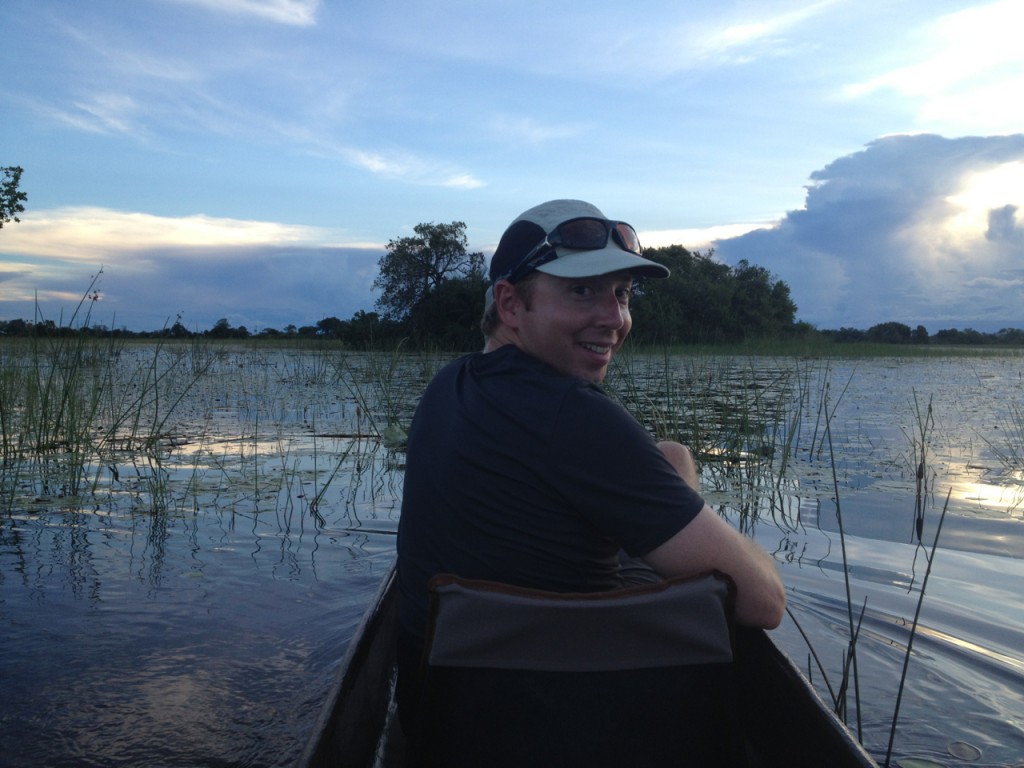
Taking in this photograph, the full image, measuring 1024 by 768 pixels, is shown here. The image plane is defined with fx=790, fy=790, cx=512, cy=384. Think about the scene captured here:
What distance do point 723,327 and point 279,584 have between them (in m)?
23.9

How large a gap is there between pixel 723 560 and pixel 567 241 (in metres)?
0.76

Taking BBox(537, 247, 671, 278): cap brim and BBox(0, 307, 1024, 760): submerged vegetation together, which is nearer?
BBox(537, 247, 671, 278): cap brim

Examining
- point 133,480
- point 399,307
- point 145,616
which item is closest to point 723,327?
point 399,307

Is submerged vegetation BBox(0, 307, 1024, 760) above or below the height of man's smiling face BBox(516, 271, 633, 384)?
below

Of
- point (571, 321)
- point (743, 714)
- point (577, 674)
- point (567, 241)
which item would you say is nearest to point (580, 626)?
point (577, 674)

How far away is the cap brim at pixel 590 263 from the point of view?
1.72 m

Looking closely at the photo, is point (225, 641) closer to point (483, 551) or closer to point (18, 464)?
point (483, 551)

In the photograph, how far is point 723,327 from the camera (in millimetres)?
26047

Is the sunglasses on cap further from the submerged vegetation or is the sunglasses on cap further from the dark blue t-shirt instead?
the submerged vegetation

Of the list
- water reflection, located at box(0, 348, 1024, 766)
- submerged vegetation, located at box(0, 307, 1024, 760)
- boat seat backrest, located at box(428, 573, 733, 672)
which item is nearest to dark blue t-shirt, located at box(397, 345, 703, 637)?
boat seat backrest, located at box(428, 573, 733, 672)

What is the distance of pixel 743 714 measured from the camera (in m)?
2.12

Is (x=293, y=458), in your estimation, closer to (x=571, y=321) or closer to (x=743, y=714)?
(x=743, y=714)

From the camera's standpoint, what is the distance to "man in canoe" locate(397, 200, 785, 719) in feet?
4.75

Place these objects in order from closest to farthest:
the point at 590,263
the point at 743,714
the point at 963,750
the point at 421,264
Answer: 1. the point at 590,263
2. the point at 743,714
3. the point at 963,750
4. the point at 421,264
